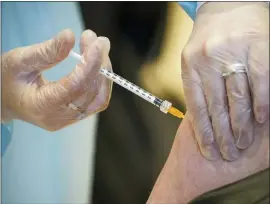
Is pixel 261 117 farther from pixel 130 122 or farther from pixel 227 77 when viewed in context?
pixel 130 122

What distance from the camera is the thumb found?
→ 1.06m

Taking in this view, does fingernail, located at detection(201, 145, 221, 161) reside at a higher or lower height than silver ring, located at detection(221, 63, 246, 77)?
lower

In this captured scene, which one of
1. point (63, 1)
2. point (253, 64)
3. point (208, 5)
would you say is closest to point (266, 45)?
point (253, 64)

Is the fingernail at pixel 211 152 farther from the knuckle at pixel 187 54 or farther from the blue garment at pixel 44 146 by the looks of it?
the blue garment at pixel 44 146

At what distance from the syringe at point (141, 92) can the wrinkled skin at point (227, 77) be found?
80mm

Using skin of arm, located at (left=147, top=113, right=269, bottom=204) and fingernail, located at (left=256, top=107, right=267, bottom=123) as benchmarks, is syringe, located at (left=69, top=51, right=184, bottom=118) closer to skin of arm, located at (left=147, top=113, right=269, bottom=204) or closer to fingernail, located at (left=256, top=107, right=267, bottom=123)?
skin of arm, located at (left=147, top=113, right=269, bottom=204)

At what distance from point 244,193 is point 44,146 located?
63 cm

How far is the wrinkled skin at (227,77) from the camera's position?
76 centimetres

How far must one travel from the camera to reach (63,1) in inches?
48.9

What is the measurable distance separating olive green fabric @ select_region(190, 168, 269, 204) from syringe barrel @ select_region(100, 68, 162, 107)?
225 mm

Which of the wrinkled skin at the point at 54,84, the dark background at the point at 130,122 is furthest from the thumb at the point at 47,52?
the dark background at the point at 130,122

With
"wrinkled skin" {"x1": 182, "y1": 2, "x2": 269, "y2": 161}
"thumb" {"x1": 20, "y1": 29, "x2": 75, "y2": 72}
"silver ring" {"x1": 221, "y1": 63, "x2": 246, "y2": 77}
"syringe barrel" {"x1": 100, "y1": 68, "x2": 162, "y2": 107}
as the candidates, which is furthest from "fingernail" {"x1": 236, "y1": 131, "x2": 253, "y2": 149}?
"thumb" {"x1": 20, "y1": 29, "x2": 75, "y2": 72}

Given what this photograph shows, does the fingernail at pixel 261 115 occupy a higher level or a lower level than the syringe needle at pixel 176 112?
higher

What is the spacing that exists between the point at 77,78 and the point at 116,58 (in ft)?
0.38
